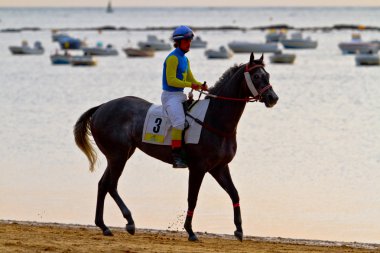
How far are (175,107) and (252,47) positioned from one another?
88087 millimetres

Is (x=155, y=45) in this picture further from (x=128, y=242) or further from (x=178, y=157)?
(x=128, y=242)

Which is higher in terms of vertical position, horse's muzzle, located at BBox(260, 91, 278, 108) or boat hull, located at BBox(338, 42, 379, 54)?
boat hull, located at BBox(338, 42, 379, 54)

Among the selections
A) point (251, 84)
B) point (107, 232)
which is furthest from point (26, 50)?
point (251, 84)

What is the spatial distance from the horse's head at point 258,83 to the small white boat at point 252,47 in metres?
84.7

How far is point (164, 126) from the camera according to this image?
47.9ft

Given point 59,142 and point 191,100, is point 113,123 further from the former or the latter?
point 59,142

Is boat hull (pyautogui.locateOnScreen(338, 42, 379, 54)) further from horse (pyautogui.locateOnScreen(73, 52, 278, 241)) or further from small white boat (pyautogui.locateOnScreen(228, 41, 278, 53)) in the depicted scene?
horse (pyautogui.locateOnScreen(73, 52, 278, 241))

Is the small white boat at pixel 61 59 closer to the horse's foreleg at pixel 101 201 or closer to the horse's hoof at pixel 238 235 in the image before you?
the horse's foreleg at pixel 101 201

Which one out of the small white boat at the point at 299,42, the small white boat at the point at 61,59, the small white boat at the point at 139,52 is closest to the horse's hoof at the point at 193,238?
the small white boat at the point at 61,59

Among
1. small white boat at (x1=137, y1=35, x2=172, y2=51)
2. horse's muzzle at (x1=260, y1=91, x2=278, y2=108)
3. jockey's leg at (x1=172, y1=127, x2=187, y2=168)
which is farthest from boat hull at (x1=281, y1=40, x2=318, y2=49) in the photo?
horse's muzzle at (x1=260, y1=91, x2=278, y2=108)

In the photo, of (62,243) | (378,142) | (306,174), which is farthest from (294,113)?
(62,243)

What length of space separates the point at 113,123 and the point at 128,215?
1.33 metres

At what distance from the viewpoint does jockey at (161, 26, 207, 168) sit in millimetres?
14391

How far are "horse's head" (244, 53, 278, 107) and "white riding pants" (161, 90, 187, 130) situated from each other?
1.06 metres
